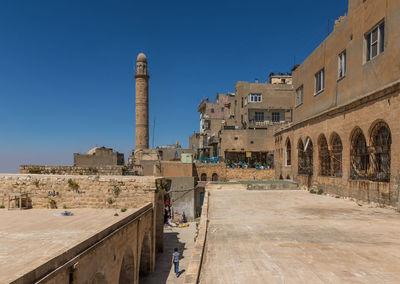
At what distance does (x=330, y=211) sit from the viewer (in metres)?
10.9

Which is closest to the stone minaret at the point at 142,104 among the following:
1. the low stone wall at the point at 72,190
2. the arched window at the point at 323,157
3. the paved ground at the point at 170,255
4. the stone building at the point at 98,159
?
the stone building at the point at 98,159

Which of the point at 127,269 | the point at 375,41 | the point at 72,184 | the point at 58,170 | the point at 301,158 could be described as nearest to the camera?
the point at 127,269

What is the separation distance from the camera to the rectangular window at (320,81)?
19500 millimetres

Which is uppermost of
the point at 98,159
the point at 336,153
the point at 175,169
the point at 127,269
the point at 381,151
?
the point at 381,151

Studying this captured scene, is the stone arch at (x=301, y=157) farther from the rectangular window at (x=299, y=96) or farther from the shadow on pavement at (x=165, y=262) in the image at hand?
the shadow on pavement at (x=165, y=262)

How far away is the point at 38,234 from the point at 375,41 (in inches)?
615

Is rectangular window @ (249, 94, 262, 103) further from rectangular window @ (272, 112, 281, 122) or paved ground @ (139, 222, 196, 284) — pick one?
paved ground @ (139, 222, 196, 284)

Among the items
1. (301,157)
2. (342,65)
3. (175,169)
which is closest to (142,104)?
(175,169)

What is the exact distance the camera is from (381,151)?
12125mm

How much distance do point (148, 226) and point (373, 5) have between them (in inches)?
581

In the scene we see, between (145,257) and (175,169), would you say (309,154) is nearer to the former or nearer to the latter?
(145,257)

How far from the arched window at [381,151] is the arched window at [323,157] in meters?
4.83

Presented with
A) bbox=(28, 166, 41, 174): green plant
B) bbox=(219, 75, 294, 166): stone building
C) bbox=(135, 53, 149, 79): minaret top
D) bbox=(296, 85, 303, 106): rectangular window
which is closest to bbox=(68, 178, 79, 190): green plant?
bbox=(28, 166, 41, 174): green plant

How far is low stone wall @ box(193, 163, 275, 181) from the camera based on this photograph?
3304cm
